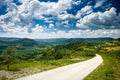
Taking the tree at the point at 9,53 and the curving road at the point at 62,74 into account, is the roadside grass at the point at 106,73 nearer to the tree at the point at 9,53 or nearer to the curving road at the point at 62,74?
the curving road at the point at 62,74

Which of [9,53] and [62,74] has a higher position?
[62,74]

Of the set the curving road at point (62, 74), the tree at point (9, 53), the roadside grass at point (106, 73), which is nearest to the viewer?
the curving road at point (62, 74)

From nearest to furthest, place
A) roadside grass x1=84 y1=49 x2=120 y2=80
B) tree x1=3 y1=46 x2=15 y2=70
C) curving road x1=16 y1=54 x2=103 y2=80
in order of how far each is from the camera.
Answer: curving road x1=16 y1=54 x2=103 y2=80 → roadside grass x1=84 y1=49 x2=120 y2=80 → tree x1=3 y1=46 x2=15 y2=70

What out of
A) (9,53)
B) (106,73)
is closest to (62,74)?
(106,73)

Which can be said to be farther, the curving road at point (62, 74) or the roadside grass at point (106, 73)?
the roadside grass at point (106, 73)

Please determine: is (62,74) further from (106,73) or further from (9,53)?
(9,53)

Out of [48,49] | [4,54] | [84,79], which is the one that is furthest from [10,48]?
[84,79]

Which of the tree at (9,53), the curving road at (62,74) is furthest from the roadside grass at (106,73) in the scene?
the tree at (9,53)

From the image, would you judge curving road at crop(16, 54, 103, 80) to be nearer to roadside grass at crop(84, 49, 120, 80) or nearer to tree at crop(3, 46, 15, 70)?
roadside grass at crop(84, 49, 120, 80)

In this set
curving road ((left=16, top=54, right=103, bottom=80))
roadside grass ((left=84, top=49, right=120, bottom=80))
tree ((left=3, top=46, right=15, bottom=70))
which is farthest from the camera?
tree ((left=3, top=46, right=15, bottom=70))

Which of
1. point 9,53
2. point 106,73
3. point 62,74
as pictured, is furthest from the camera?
point 9,53

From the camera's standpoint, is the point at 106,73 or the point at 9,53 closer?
the point at 106,73

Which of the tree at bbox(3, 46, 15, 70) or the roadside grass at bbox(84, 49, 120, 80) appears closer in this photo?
the roadside grass at bbox(84, 49, 120, 80)

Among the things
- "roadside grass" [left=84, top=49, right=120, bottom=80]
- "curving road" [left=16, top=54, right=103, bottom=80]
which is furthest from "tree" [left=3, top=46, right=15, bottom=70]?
"curving road" [left=16, top=54, right=103, bottom=80]
